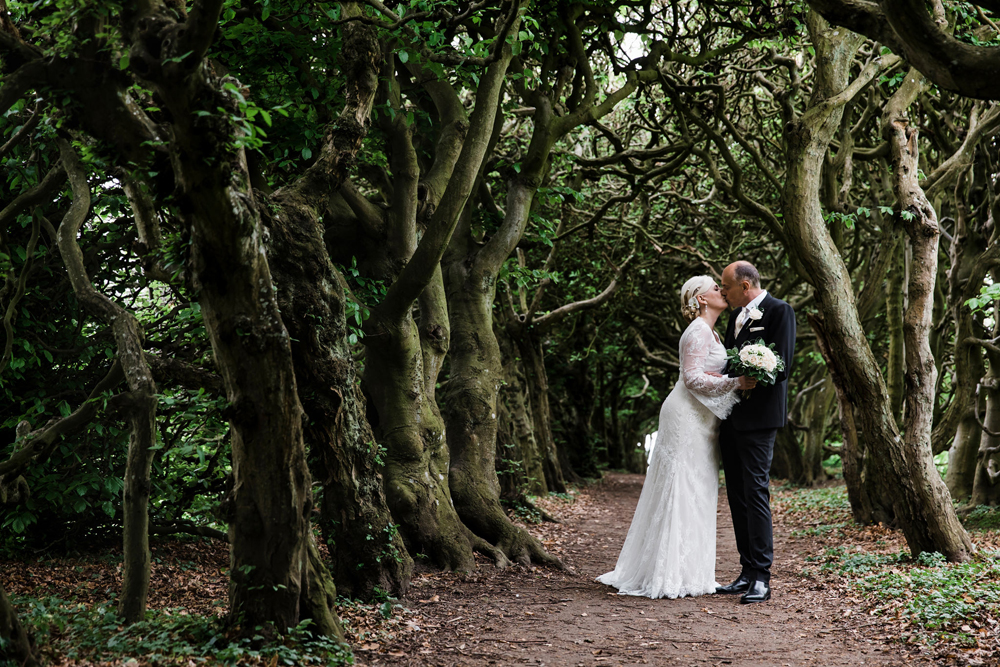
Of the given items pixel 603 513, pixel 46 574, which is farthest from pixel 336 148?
pixel 603 513

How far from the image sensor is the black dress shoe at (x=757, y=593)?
629 cm

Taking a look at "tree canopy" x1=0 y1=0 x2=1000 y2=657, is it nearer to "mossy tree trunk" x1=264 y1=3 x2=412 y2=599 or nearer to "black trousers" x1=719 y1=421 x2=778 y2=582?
"mossy tree trunk" x1=264 y1=3 x2=412 y2=599

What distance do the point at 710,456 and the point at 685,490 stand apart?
392 millimetres

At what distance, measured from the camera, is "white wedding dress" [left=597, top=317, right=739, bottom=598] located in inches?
260

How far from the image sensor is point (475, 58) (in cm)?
657

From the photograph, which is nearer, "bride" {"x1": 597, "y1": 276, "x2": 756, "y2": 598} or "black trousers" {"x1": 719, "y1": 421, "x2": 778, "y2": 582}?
"black trousers" {"x1": 719, "y1": 421, "x2": 778, "y2": 582}

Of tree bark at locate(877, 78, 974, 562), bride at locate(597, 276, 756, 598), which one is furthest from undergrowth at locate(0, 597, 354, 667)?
tree bark at locate(877, 78, 974, 562)

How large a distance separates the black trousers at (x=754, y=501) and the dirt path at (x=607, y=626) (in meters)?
0.37

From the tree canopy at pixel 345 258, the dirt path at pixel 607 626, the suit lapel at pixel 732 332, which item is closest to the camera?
the tree canopy at pixel 345 258

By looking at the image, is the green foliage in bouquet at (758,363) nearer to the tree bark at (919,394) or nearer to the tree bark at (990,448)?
the tree bark at (919,394)

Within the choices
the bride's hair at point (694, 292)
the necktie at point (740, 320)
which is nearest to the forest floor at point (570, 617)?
the necktie at point (740, 320)

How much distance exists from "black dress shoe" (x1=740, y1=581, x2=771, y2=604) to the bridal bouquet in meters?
1.67

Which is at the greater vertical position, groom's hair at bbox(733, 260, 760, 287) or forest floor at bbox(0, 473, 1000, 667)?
groom's hair at bbox(733, 260, 760, 287)

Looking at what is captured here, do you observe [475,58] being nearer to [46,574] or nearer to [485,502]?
[485,502]
